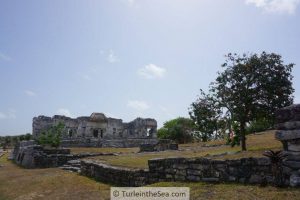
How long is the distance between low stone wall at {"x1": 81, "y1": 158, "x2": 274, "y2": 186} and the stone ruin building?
26.5 meters

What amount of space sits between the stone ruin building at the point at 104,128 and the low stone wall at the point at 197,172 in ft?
86.8

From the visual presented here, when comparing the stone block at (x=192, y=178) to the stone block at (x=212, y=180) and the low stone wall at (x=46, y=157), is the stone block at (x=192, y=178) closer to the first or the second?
the stone block at (x=212, y=180)

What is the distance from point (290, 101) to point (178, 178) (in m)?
8.07

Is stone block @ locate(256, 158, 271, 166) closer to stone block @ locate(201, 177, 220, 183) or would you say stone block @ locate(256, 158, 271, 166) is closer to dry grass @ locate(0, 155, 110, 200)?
stone block @ locate(201, 177, 220, 183)

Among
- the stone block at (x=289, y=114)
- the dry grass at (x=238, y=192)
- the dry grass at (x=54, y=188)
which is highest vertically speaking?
the stone block at (x=289, y=114)

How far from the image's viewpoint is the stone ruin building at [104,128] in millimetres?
41469

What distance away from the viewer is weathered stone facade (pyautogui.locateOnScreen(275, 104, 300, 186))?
23.8ft

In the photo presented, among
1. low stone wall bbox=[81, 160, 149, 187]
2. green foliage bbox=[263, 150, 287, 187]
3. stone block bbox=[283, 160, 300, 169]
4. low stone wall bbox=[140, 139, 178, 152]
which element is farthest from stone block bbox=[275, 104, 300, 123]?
low stone wall bbox=[140, 139, 178, 152]

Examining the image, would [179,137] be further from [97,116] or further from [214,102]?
[214,102]

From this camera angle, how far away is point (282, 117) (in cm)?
776

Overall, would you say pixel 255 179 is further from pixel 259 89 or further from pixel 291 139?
pixel 259 89

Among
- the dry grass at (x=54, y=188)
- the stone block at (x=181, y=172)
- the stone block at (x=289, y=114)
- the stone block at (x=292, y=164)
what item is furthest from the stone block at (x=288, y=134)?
the dry grass at (x=54, y=188)

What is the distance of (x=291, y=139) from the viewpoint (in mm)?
7473

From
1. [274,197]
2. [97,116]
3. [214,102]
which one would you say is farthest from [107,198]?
[97,116]
